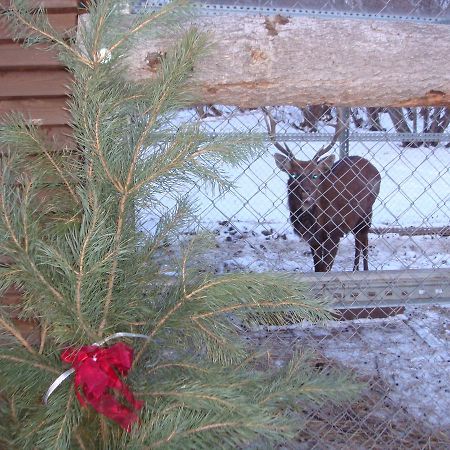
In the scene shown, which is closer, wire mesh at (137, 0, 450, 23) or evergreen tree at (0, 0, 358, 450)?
evergreen tree at (0, 0, 358, 450)

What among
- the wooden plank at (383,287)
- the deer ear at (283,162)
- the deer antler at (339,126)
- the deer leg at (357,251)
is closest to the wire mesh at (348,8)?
the deer antler at (339,126)

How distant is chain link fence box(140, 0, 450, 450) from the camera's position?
107 inches

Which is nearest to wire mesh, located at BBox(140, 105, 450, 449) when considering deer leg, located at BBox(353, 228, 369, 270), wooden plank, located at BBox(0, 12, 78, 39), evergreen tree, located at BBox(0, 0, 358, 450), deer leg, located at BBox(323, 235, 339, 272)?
evergreen tree, located at BBox(0, 0, 358, 450)

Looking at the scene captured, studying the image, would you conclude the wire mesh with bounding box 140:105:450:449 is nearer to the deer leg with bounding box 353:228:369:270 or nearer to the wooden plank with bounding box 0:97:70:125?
the deer leg with bounding box 353:228:369:270

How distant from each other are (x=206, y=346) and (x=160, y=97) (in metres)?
0.67

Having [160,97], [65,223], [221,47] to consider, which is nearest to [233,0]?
[221,47]

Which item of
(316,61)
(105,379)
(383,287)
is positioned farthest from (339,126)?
(105,379)

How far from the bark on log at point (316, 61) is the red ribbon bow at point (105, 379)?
1.14 meters

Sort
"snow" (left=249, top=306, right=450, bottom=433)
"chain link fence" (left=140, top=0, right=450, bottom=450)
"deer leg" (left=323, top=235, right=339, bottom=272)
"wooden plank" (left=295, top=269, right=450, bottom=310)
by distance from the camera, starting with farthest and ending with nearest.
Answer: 1. "deer leg" (left=323, top=235, right=339, bottom=272)
2. "snow" (left=249, top=306, right=450, bottom=433)
3. "wooden plank" (left=295, top=269, right=450, bottom=310)
4. "chain link fence" (left=140, top=0, right=450, bottom=450)

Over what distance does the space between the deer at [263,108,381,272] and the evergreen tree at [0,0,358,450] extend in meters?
4.87

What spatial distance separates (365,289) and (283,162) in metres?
3.80

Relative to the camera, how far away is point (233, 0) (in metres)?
2.65

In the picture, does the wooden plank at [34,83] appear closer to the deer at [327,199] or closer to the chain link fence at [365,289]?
the chain link fence at [365,289]

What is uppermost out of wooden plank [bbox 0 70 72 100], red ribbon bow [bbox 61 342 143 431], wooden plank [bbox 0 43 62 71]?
wooden plank [bbox 0 43 62 71]
